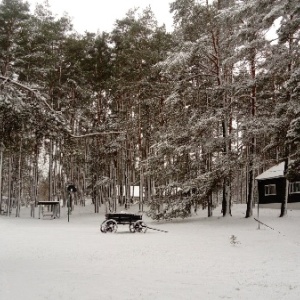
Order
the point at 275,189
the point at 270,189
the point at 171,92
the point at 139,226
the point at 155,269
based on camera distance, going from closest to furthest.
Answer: the point at 155,269 → the point at 139,226 → the point at 171,92 → the point at 275,189 → the point at 270,189

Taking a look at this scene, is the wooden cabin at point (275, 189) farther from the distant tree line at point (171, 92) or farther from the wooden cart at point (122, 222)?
the wooden cart at point (122, 222)

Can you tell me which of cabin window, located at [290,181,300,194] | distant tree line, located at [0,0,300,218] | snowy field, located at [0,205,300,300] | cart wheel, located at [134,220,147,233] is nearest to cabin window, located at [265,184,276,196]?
cabin window, located at [290,181,300,194]

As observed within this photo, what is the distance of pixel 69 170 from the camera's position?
37312 mm

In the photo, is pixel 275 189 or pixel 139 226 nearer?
pixel 139 226

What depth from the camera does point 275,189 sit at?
32.5 m

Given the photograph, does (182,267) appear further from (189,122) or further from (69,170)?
(69,170)

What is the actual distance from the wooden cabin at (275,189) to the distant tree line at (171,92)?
7.06m

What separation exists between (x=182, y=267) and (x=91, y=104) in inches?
1025

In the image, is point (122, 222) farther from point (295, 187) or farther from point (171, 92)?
point (295, 187)

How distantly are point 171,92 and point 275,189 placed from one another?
1393cm

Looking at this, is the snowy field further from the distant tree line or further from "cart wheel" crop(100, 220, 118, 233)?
"cart wheel" crop(100, 220, 118, 233)

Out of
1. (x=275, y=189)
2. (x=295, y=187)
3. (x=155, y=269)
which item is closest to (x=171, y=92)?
(x=295, y=187)

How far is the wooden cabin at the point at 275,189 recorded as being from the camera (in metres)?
30.1

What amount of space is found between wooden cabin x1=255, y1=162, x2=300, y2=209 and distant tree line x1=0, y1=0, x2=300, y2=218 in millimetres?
7062
